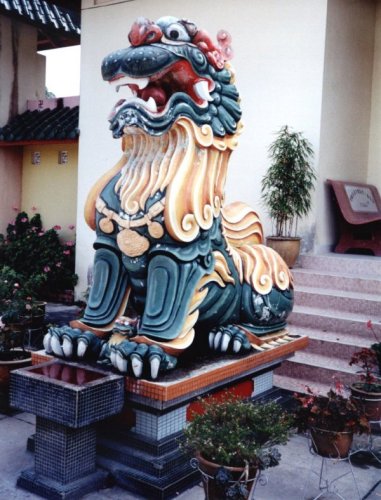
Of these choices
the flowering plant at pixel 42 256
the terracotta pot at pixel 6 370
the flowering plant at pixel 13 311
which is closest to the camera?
the terracotta pot at pixel 6 370

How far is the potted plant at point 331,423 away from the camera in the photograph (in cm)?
313

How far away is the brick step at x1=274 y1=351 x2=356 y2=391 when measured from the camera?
4738 millimetres

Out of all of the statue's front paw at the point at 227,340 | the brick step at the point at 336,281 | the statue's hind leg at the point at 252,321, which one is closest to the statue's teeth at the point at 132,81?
the statue's hind leg at the point at 252,321

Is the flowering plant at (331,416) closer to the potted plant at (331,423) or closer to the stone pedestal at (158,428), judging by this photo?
the potted plant at (331,423)

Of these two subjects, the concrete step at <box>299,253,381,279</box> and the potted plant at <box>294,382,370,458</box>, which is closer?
the potted plant at <box>294,382,370,458</box>

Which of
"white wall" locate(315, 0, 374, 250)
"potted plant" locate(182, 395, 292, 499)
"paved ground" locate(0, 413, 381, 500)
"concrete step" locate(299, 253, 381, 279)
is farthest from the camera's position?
"white wall" locate(315, 0, 374, 250)

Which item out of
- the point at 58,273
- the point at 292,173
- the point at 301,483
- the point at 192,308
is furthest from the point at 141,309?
the point at 58,273

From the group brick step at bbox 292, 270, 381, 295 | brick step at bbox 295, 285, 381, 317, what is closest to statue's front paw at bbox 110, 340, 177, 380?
brick step at bbox 295, 285, 381, 317

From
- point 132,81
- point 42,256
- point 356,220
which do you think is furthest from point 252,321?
point 42,256

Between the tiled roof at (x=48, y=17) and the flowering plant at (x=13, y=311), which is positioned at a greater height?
the tiled roof at (x=48, y=17)

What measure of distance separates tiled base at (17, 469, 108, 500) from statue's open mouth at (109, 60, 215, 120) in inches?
78.9

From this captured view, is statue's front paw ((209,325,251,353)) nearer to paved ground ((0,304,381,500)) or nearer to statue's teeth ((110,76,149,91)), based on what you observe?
paved ground ((0,304,381,500))

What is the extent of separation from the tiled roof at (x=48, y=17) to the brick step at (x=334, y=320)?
6514 millimetres

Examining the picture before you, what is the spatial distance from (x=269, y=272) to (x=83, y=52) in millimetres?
5900
